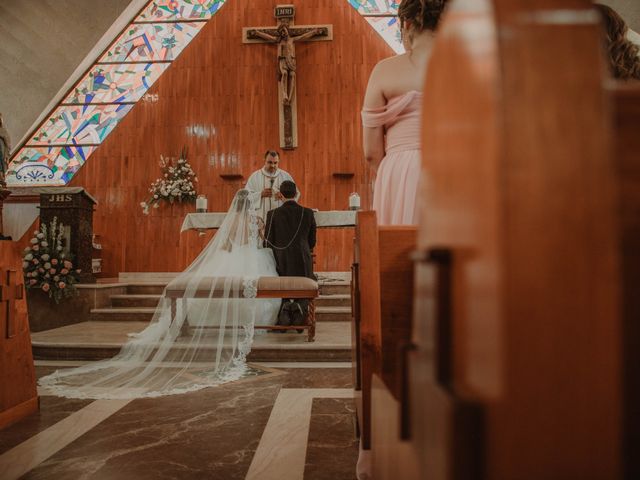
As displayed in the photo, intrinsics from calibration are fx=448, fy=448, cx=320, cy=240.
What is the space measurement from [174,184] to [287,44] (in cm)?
295

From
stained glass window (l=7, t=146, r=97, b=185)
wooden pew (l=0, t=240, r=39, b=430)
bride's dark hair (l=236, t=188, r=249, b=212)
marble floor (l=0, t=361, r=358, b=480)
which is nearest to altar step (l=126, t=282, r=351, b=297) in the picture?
bride's dark hair (l=236, t=188, r=249, b=212)

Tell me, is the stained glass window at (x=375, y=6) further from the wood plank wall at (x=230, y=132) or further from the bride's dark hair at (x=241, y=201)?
the bride's dark hair at (x=241, y=201)

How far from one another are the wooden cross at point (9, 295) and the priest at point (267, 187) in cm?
291

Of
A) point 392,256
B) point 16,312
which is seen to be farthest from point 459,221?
point 16,312

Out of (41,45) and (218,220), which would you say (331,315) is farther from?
(41,45)

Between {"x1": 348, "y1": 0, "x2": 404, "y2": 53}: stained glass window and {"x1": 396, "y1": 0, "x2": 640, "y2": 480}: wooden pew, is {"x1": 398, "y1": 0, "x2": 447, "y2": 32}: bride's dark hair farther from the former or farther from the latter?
{"x1": 348, "y1": 0, "x2": 404, "y2": 53}: stained glass window

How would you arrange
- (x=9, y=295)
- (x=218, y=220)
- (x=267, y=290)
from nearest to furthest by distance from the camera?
(x=9, y=295) → (x=267, y=290) → (x=218, y=220)

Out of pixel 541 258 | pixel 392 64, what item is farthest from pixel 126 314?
pixel 541 258

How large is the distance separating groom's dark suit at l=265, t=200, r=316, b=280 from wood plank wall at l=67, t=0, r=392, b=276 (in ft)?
9.98

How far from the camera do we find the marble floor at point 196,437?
1635 millimetres

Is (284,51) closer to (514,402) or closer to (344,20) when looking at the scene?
(344,20)

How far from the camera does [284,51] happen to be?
23.8 ft

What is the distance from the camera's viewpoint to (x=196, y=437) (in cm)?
196

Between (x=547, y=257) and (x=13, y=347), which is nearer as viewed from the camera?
(x=547, y=257)
